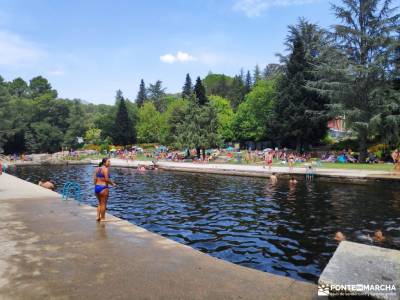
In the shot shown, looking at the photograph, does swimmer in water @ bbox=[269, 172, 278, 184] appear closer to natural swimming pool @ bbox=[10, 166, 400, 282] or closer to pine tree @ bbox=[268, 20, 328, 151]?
natural swimming pool @ bbox=[10, 166, 400, 282]

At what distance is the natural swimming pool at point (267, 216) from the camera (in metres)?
9.12

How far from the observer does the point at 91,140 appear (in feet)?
291

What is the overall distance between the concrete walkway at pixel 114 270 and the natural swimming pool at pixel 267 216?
223 centimetres

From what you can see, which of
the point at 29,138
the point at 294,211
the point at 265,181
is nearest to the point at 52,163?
the point at 29,138

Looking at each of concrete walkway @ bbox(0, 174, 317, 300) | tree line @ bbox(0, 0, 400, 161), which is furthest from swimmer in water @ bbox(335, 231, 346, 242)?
tree line @ bbox(0, 0, 400, 161)

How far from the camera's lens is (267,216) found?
44.5 ft

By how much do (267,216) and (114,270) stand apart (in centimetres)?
862

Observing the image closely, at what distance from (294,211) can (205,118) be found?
3323 cm

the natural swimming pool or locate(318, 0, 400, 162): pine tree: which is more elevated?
locate(318, 0, 400, 162): pine tree

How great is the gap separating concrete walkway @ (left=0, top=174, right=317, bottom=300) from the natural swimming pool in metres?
2.23

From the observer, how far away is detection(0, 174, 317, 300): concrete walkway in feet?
16.6

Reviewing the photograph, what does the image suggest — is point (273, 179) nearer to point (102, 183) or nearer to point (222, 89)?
point (102, 183)

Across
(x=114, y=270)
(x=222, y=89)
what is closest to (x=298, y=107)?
(x=114, y=270)

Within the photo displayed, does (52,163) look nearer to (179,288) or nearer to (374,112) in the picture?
(374,112)
